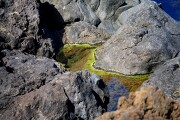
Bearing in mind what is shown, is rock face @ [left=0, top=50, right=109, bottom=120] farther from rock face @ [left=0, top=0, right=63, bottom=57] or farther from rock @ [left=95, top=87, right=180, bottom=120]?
rock @ [left=95, top=87, right=180, bottom=120]

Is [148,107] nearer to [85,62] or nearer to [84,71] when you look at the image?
[84,71]

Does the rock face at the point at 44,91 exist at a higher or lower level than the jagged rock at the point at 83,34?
lower

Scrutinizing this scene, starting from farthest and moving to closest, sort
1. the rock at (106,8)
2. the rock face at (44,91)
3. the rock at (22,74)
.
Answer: the rock at (106,8)
the rock at (22,74)
the rock face at (44,91)

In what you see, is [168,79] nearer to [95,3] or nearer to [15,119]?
[15,119]

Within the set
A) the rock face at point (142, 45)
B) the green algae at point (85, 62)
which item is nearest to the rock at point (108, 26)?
the green algae at point (85, 62)

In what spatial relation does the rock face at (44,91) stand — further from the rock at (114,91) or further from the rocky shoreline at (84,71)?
the rock at (114,91)

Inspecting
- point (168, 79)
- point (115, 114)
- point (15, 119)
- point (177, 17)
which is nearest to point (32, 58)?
point (15, 119)

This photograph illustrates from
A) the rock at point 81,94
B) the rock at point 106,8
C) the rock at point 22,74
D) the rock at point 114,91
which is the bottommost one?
the rock at point 114,91
